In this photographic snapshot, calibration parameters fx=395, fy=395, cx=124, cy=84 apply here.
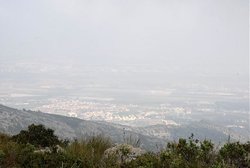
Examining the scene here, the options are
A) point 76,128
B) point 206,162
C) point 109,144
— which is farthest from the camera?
point 76,128

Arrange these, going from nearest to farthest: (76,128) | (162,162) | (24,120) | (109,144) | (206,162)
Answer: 1. (162,162)
2. (206,162)
3. (109,144)
4. (24,120)
5. (76,128)

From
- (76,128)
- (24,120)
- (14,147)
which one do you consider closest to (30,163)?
(14,147)

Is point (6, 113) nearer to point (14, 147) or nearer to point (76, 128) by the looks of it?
point (76, 128)

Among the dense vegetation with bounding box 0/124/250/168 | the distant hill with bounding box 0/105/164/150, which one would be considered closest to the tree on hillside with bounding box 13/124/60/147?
the dense vegetation with bounding box 0/124/250/168

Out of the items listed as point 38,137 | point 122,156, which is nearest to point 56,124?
point 38,137

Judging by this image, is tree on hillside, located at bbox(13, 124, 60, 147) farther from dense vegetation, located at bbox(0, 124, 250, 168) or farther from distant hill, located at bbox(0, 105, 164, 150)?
distant hill, located at bbox(0, 105, 164, 150)
